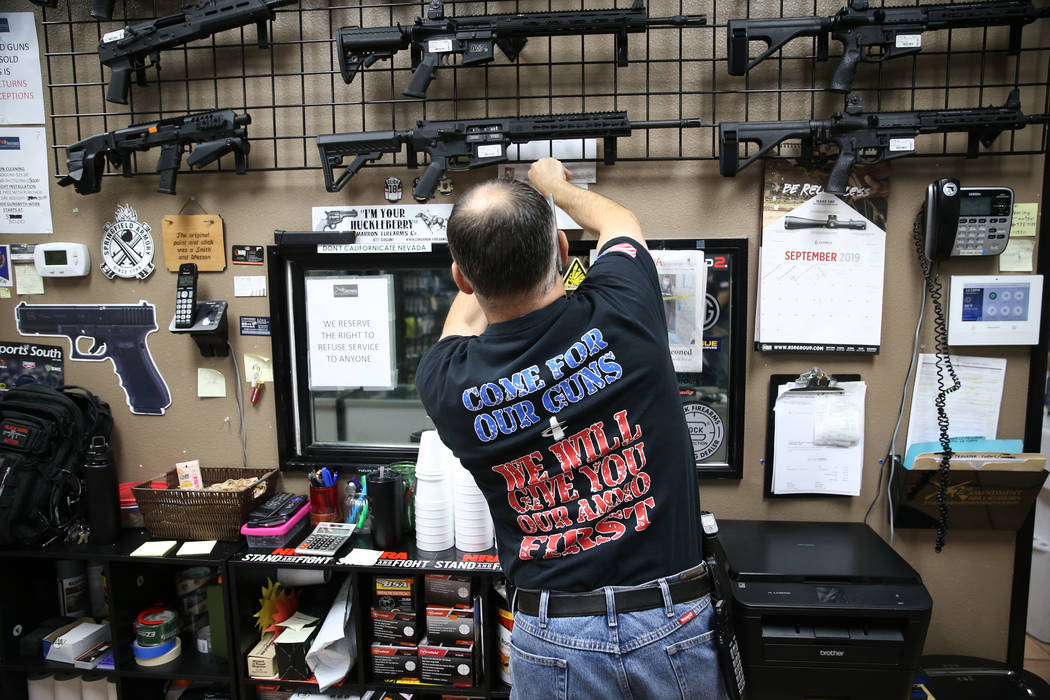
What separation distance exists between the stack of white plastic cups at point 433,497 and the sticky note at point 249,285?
0.75m

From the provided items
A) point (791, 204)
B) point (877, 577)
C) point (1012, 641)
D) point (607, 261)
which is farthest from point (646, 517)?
point (1012, 641)

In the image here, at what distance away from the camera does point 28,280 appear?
2053 millimetres

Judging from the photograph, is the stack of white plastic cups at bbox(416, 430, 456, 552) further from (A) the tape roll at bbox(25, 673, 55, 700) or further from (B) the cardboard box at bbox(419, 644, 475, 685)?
(A) the tape roll at bbox(25, 673, 55, 700)

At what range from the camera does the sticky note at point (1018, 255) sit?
1.75 meters

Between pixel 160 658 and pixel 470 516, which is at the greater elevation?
pixel 470 516

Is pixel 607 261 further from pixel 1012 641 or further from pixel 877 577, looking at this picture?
pixel 1012 641

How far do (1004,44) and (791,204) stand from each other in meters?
0.71

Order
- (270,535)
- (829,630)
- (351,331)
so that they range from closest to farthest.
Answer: (829,630) → (270,535) → (351,331)

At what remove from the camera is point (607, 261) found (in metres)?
1.14

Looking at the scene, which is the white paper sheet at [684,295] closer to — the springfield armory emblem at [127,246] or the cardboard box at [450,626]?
the cardboard box at [450,626]

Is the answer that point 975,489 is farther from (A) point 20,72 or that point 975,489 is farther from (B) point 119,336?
(A) point 20,72

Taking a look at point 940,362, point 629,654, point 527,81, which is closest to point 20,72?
point 527,81

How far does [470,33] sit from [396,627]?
5.31 ft

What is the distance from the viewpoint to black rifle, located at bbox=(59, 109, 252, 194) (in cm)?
182
